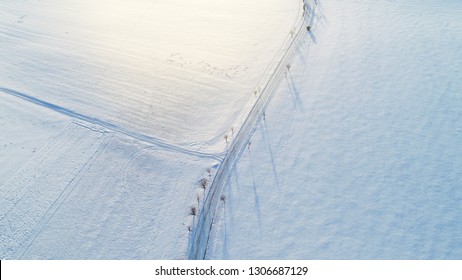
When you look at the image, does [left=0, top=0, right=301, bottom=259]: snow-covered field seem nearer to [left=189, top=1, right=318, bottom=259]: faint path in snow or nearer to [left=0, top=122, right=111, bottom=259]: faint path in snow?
[left=0, top=122, right=111, bottom=259]: faint path in snow

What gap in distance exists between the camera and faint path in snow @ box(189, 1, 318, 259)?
18.1 m

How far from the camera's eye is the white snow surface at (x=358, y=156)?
1770cm

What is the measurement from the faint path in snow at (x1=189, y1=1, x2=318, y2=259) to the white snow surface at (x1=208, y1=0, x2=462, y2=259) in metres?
0.56

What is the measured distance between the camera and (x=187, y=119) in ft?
78.8

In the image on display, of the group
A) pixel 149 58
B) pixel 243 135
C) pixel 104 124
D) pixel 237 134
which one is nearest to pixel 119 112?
pixel 104 124

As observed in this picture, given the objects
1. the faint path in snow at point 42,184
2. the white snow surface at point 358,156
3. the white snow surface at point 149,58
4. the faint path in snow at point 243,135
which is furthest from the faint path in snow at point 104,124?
the white snow surface at point 358,156

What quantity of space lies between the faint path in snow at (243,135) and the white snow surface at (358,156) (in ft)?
1.82

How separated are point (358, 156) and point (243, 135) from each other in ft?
25.7

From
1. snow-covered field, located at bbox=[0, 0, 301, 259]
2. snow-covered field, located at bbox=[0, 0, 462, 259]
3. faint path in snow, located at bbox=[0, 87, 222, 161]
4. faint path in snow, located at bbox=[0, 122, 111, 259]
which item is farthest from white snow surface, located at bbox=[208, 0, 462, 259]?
faint path in snow, located at bbox=[0, 122, 111, 259]

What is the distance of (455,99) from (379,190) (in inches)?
424

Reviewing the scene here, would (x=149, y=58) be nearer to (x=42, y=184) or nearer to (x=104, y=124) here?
(x=104, y=124)

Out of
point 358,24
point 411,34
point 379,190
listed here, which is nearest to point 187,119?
point 379,190

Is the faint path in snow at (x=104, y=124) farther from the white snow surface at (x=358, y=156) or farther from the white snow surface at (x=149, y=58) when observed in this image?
the white snow surface at (x=358, y=156)

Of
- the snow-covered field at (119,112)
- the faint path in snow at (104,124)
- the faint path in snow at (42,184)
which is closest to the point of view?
the faint path in snow at (42,184)
